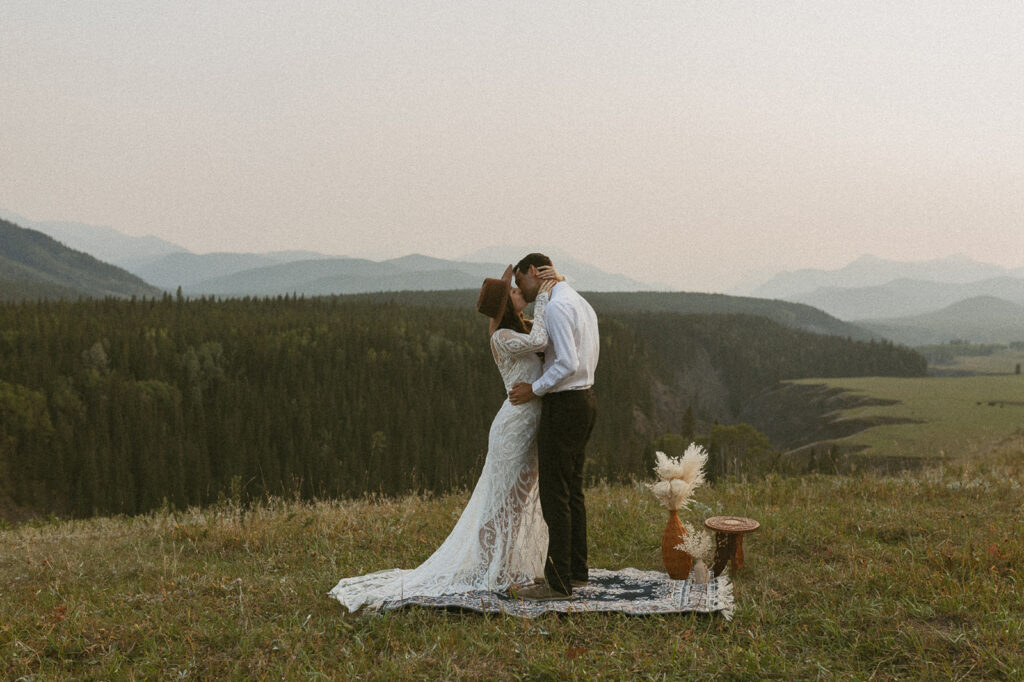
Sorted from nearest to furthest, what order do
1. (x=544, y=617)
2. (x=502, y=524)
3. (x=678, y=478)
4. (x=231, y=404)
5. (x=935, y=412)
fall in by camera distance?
(x=544, y=617) → (x=502, y=524) → (x=678, y=478) → (x=231, y=404) → (x=935, y=412)

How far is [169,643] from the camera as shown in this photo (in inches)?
286

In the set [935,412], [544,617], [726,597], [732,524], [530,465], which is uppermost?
[530,465]

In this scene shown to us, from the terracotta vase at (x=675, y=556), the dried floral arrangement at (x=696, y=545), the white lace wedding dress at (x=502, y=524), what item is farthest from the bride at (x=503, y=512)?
the dried floral arrangement at (x=696, y=545)

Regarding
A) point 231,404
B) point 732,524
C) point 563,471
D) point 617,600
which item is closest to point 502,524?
point 563,471

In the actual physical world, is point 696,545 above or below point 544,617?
above

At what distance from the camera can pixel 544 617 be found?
7770 millimetres

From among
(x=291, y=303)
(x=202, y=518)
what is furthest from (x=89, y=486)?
(x=202, y=518)

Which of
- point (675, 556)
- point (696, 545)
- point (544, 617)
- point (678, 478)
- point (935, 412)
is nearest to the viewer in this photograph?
point (544, 617)

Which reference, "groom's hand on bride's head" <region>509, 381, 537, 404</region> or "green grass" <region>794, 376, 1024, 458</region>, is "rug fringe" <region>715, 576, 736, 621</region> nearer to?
"groom's hand on bride's head" <region>509, 381, 537, 404</region>

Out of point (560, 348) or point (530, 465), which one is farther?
point (530, 465)

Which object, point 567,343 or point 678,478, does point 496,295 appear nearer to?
point 567,343

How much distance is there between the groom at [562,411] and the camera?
7.84 meters

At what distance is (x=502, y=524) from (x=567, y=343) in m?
2.23

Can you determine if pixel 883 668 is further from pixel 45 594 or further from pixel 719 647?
pixel 45 594
